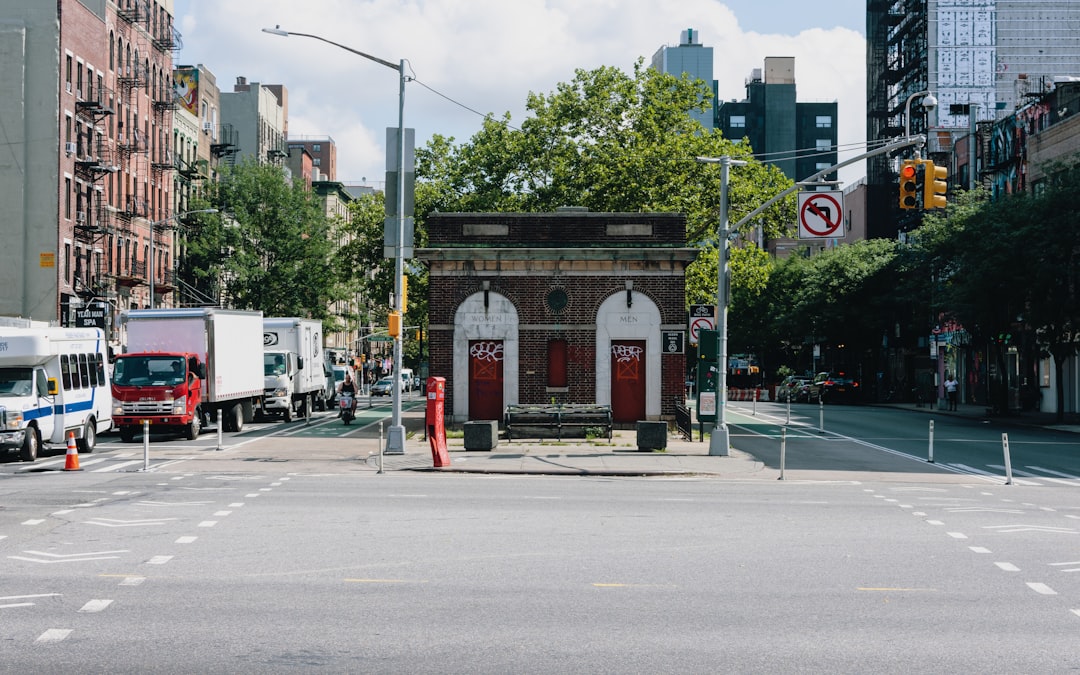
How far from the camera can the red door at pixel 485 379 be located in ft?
122

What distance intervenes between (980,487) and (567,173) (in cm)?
3273

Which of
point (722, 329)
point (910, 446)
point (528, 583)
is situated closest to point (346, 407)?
point (722, 329)

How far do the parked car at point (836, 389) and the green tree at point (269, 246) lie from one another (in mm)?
29612

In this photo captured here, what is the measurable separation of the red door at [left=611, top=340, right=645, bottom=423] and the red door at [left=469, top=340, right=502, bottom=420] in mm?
3493

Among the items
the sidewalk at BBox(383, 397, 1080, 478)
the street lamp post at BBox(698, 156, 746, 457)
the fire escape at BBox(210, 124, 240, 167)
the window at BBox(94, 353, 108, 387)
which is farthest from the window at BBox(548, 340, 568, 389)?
the fire escape at BBox(210, 124, 240, 167)

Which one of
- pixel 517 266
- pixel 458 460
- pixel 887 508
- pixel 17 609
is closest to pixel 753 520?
pixel 887 508

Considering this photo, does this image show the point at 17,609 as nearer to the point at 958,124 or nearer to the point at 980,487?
the point at 980,487

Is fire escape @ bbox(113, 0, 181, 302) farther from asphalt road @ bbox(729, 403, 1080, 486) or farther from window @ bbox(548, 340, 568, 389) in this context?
asphalt road @ bbox(729, 403, 1080, 486)

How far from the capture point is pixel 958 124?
86.6 metres

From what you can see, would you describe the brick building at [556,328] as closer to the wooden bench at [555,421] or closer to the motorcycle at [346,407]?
the wooden bench at [555,421]

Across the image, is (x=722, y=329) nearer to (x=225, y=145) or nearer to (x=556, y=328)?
(x=556, y=328)

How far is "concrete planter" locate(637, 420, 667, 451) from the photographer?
29359mm

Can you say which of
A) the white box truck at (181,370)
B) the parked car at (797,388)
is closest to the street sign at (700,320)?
the white box truck at (181,370)

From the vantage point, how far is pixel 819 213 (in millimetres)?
28078
